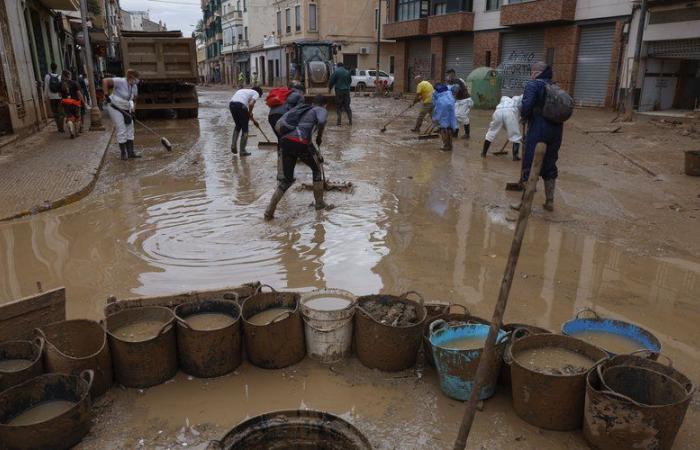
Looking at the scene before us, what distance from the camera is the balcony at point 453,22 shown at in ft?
90.7

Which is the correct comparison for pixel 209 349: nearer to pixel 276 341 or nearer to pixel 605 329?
pixel 276 341

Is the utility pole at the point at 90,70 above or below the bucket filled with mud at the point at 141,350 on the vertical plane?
above

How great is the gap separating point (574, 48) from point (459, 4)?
8548 mm

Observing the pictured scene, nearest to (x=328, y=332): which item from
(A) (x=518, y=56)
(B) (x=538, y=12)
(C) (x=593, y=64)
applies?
(C) (x=593, y=64)

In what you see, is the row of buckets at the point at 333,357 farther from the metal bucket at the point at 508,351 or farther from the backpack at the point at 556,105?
the backpack at the point at 556,105

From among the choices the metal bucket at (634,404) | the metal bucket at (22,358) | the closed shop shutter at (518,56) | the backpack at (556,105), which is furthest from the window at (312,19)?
the metal bucket at (634,404)

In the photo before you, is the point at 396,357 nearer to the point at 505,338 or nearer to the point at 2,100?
the point at 505,338

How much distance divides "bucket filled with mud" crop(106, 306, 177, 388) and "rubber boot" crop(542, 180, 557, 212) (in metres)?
5.22

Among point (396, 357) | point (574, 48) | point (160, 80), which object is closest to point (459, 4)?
point (574, 48)

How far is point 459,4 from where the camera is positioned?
2819 centimetres

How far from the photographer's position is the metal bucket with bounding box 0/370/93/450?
8.53 feet

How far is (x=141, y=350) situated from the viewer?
3.17 metres

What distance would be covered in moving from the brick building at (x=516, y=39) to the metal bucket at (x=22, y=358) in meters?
21.6

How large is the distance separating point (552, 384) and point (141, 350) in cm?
237
